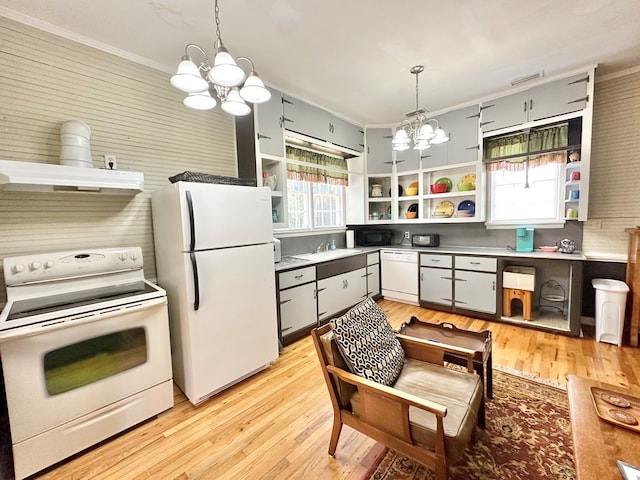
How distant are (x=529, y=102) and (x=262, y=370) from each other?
4.20 meters

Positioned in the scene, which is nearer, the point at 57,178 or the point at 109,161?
the point at 57,178

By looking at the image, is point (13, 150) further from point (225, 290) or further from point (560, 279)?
point (560, 279)

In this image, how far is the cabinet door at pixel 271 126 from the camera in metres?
2.95

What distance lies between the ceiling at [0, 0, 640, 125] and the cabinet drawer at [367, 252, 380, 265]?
7.43ft

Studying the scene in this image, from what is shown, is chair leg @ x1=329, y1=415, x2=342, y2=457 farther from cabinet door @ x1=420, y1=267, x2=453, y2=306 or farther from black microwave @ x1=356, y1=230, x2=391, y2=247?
black microwave @ x1=356, y1=230, x2=391, y2=247

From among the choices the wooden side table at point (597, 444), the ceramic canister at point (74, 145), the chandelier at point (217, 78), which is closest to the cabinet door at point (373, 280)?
the wooden side table at point (597, 444)

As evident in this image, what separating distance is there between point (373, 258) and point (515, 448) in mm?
2827

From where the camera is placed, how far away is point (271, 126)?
3.05 metres

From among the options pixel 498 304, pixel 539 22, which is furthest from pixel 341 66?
pixel 498 304

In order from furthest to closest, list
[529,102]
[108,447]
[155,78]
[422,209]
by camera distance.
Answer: [422,209], [529,102], [155,78], [108,447]

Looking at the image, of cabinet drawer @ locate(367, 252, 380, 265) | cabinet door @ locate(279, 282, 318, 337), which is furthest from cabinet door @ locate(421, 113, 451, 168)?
cabinet door @ locate(279, 282, 318, 337)

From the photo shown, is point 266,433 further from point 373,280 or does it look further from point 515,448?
point 373,280

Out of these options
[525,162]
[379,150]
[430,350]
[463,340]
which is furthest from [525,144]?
[430,350]

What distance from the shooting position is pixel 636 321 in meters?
2.73
